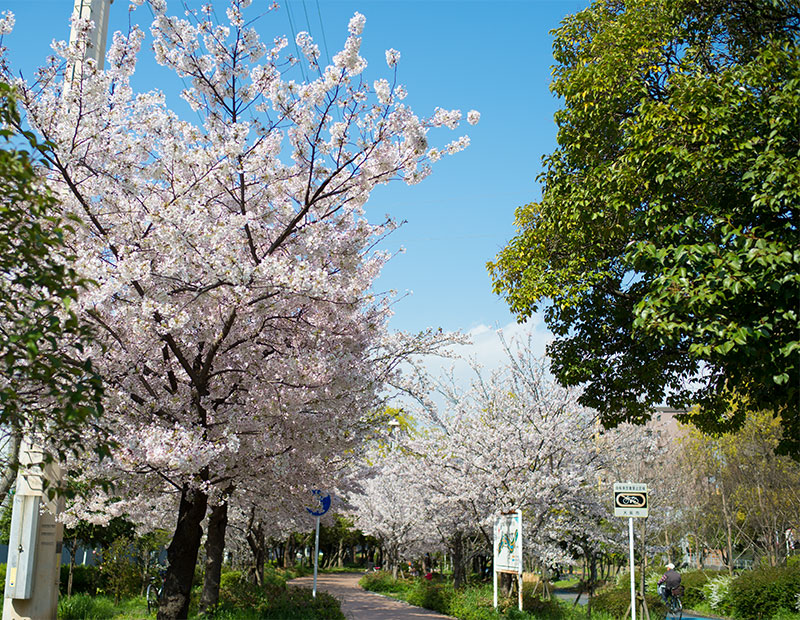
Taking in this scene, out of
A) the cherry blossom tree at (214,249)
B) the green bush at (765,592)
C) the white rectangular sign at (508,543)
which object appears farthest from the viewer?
the green bush at (765,592)

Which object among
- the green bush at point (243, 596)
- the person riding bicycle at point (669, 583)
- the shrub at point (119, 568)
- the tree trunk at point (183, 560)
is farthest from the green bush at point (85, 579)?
the person riding bicycle at point (669, 583)

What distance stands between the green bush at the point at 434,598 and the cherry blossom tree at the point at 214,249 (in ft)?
38.1

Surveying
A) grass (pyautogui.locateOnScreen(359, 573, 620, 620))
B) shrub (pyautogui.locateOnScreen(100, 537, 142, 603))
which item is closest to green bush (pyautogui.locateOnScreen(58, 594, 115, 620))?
shrub (pyautogui.locateOnScreen(100, 537, 142, 603))

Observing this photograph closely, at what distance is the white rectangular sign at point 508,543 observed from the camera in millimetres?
12812

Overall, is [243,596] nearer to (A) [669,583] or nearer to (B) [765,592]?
(A) [669,583]

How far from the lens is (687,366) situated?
396 inches

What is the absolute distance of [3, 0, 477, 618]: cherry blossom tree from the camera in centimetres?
643

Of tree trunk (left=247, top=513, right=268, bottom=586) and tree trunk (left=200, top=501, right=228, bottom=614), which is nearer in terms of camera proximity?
tree trunk (left=200, top=501, right=228, bottom=614)

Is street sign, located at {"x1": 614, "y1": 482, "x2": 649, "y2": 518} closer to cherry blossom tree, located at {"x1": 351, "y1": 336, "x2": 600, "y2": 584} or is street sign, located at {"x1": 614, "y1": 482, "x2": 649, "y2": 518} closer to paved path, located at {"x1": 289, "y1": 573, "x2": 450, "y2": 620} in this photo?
cherry blossom tree, located at {"x1": 351, "y1": 336, "x2": 600, "y2": 584}

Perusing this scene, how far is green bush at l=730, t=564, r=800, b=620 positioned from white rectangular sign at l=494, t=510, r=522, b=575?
7.47 metres

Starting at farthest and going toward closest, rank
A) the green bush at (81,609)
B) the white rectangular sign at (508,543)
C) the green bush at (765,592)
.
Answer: the green bush at (765,592)
the white rectangular sign at (508,543)
the green bush at (81,609)

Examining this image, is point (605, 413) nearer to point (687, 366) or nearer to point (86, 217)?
point (687, 366)

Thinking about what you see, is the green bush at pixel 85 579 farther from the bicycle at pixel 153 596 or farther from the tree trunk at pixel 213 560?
the tree trunk at pixel 213 560

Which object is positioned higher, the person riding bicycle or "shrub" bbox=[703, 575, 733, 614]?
the person riding bicycle
